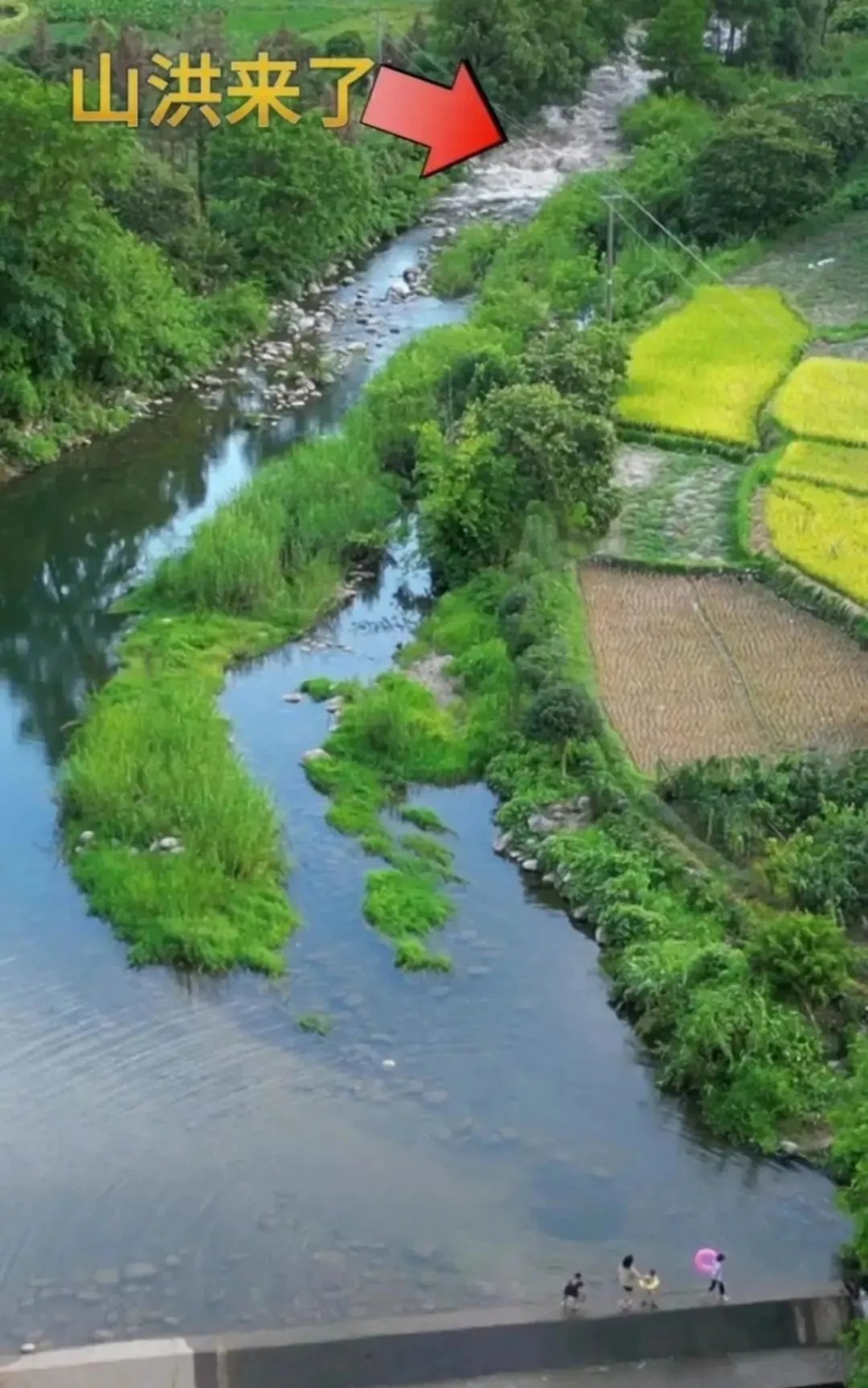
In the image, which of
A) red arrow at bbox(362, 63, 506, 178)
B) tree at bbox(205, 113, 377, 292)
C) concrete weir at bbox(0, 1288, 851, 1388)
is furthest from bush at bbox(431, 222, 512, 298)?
concrete weir at bbox(0, 1288, 851, 1388)

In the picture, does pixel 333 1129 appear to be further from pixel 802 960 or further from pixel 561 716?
pixel 561 716

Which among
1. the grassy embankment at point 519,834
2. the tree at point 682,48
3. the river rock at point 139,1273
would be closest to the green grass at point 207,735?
the grassy embankment at point 519,834

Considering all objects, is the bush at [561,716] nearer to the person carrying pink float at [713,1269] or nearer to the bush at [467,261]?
the person carrying pink float at [713,1269]

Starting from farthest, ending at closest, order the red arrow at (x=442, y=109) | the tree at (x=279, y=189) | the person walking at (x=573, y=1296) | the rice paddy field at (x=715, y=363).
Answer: the tree at (x=279, y=189) → the rice paddy field at (x=715, y=363) → the red arrow at (x=442, y=109) → the person walking at (x=573, y=1296)

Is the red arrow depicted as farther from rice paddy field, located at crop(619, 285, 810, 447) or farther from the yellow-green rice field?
rice paddy field, located at crop(619, 285, 810, 447)

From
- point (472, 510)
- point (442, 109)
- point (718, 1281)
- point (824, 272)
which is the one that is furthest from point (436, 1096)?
point (824, 272)

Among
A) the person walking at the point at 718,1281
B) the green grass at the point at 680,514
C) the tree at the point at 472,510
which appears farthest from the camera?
the green grass at the point at 680,514

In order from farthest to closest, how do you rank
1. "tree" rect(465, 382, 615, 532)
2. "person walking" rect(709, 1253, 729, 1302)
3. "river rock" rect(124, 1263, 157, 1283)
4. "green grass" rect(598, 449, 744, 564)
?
"green grass" rect(598, 449, 744, 564) < "tree" rect(465, 382, 615, 532) < "river rock" rect(124, 1263, 157, 1283) < "person walking" rect(709, 1253, 729, 1302)
